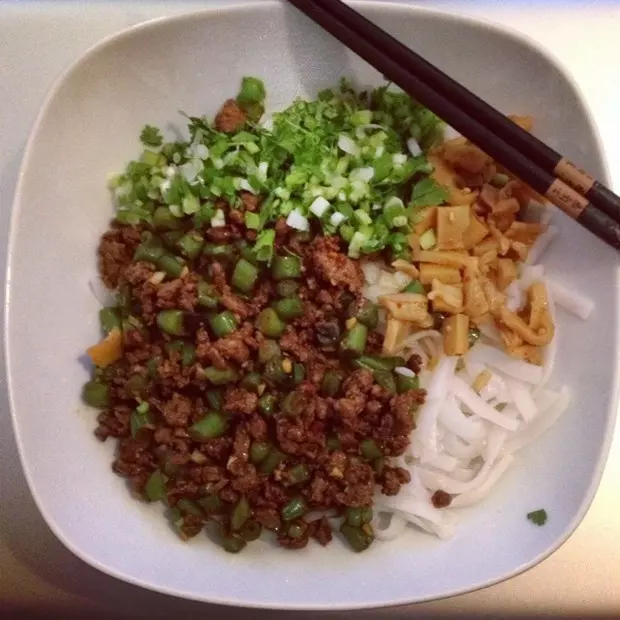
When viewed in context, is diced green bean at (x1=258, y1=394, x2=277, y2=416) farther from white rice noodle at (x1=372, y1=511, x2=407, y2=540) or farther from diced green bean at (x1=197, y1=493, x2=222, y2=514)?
white rice noodle at (x1=372, y1=511, x2=407, y2=540)

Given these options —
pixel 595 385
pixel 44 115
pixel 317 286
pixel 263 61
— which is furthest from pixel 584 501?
pixel 44 115

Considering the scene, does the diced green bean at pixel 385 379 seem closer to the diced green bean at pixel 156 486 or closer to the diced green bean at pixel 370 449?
the diced green bean at pixel 370 449

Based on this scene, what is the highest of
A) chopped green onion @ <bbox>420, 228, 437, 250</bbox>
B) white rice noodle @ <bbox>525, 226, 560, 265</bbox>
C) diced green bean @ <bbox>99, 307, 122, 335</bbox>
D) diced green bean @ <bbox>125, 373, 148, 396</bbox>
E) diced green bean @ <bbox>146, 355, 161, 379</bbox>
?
white rice noodle @ <bbox>525, 226, 560, 265</bbox>

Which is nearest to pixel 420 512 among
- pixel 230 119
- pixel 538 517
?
pixel 538 517

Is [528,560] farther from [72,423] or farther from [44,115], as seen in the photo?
[44,115]

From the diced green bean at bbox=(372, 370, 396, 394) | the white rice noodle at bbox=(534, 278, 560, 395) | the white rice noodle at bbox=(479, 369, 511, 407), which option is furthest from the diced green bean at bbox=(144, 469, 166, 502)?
the white rice noodle at bbox=(534, 278, 560, 395)

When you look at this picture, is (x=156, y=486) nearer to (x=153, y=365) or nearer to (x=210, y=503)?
(x=210, y=503)
